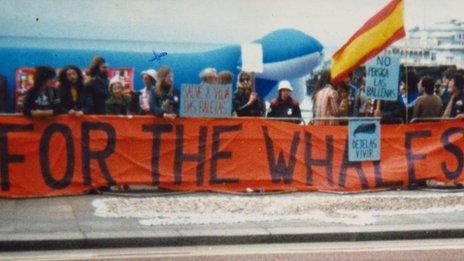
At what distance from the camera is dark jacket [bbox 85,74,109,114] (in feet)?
43.0

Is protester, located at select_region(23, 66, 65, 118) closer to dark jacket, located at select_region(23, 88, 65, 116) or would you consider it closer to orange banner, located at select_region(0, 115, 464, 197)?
dark jacket, located at select_region(23, 88, 65, 116)

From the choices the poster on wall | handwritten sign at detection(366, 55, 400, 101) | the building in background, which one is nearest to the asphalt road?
handwritten sign at detection(366, 55, 400, 101)

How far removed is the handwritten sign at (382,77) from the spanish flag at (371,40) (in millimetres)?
182

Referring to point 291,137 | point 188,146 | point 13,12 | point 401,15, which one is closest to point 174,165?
point 188,146

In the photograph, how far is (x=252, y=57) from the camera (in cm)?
1936

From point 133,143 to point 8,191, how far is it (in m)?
1.73

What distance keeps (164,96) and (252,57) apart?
21.7ft

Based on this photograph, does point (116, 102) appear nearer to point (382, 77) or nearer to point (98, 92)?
point (98, 92)

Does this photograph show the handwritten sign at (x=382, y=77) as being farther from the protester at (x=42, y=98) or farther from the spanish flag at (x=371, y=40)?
Result: the protester at (x=42, y=98)

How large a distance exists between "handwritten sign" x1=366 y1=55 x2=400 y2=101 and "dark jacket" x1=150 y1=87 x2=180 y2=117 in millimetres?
2702

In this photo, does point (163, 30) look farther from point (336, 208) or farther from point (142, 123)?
point (336, 208)

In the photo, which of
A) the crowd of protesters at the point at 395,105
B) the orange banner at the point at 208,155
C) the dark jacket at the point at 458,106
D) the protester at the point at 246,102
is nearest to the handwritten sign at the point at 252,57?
the crowd of protesters at the point at 395,105

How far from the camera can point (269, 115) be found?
13727mm

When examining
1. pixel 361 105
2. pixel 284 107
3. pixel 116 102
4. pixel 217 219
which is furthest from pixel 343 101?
pixel 217 219
